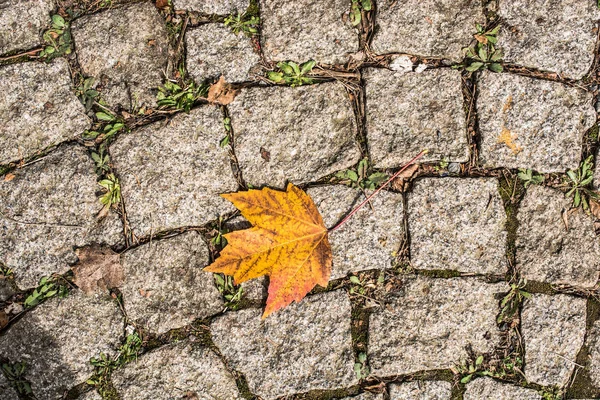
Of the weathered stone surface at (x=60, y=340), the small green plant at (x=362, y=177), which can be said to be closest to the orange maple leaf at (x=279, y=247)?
the small green plant at (x=362, y=177)

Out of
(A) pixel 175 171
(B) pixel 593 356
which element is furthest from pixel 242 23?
(B) pixel 593 356

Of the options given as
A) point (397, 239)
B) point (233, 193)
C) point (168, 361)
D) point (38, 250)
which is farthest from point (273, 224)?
point (38, 250)

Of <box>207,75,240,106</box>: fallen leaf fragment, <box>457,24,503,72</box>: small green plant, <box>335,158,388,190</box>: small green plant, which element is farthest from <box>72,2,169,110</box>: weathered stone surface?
<box>457,24,503,72</box>: small green plant

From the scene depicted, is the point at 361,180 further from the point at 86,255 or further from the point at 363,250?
the point at 86,255

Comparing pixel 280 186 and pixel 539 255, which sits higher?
pixel 280 186

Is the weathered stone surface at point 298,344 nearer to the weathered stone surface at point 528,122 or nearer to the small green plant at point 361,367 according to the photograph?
the small green plant at point 361,367

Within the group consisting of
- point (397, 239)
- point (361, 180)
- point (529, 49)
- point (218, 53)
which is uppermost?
point (218, 53)

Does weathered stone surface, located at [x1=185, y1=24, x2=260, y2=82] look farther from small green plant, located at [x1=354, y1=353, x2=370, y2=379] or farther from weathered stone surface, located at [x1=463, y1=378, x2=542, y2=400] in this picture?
weathered stone surface, located at [x1=463, y1=378, x2=542, y2=400]
